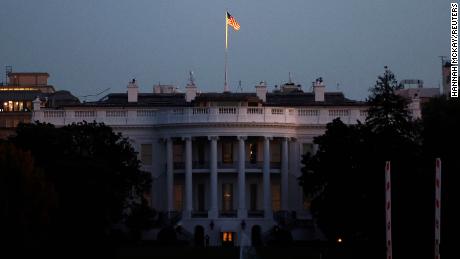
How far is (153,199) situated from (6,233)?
52.4 m

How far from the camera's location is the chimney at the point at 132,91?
6137 inches

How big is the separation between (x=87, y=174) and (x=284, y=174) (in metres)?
35.3

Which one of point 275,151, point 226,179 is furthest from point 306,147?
point 226,179

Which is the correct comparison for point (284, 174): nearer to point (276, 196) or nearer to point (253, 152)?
point (276, 196)

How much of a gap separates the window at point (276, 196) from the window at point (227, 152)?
4757 mm

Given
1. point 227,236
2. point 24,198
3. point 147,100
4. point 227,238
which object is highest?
point 147,100

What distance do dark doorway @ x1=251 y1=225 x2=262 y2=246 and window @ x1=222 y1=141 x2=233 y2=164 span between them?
29.1 ft

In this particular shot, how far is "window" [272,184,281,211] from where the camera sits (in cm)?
14725

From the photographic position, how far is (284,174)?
146 m

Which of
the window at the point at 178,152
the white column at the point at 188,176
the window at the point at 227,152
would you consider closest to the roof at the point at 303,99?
the window at the point at 227,152

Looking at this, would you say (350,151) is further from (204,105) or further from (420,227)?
(420,227)

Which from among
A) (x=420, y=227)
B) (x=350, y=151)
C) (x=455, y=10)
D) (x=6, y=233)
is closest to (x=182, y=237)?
(x=350, y=151)

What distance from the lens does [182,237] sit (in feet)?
461

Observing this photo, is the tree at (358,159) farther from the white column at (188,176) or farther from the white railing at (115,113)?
the white railing at (115,113)
